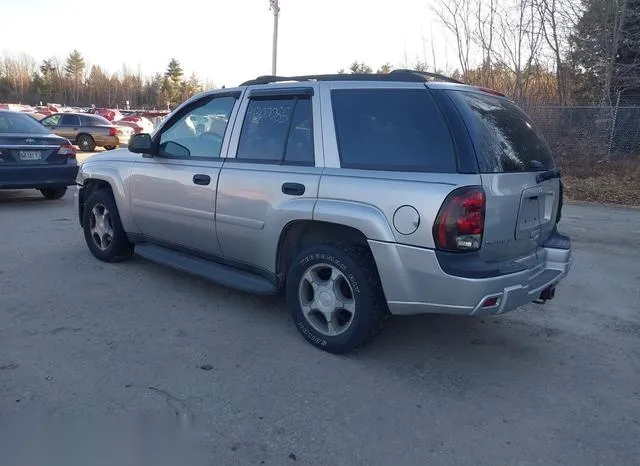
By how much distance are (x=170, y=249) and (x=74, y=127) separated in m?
18.8

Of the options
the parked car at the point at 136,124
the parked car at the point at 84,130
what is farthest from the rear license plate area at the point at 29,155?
the parked car at the point at 136,124

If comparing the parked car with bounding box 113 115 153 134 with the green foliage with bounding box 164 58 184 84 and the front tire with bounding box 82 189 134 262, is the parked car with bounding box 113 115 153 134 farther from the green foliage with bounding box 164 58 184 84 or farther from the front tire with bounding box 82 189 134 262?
the green foliage with bounding box 164 58 184 84

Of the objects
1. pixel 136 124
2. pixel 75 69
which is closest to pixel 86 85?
pixel 75 69

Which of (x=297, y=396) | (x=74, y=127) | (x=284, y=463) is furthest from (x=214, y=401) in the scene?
(x=74, y=127)

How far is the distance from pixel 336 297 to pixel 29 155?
7.23 metres

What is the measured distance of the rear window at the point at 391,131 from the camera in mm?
3305

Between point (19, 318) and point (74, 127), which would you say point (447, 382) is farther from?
point (74, 127)

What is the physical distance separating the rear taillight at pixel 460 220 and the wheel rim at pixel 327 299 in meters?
0.77

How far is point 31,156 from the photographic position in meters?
8.80

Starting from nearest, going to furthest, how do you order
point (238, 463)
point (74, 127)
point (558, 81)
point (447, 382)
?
point (238, 463) → point (447, 382) → point (558, 81) → point (74, 127)

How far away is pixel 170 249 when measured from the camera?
511 cm

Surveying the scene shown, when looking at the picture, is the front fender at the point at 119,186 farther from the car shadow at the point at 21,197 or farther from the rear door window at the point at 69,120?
the rear door window at the point at 69,120

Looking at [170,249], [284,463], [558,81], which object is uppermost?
[558,81]

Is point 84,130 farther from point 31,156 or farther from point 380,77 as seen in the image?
point 380,77
